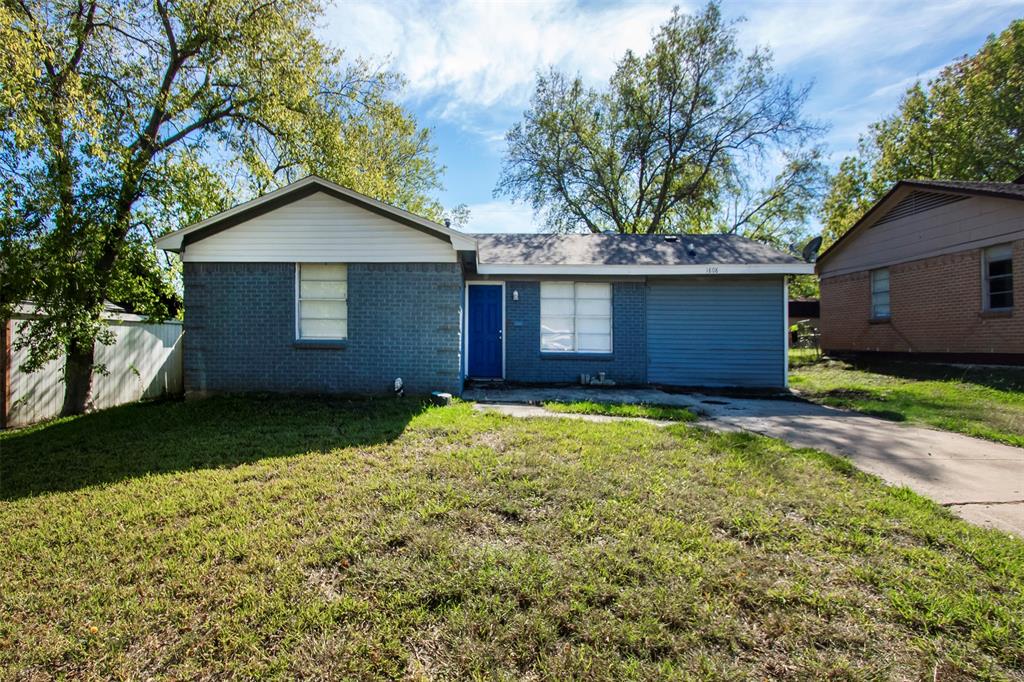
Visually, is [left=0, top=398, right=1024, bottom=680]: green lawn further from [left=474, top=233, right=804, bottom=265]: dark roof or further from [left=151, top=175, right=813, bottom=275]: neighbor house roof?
[left=474, top=233, right=804, bottom=265]: dark roof

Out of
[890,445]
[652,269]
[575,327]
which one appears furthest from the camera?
[575,327]

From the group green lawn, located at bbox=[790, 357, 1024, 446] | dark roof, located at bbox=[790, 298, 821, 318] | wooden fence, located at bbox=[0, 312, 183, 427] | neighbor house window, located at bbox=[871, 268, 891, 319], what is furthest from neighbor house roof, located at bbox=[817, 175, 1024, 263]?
wooden fence, located at bbox=[0, 312, 183, 427]

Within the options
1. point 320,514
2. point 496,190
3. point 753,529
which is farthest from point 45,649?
point 496,190

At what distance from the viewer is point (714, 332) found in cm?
1100

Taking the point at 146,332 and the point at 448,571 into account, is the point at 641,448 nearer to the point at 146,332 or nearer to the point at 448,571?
the point at 448,571

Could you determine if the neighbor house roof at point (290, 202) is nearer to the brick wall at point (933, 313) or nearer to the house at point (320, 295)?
the house at point (320, 295)

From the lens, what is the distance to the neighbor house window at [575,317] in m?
11.0

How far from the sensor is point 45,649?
2.46 metres

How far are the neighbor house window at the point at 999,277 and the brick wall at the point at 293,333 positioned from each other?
1305 centimetres

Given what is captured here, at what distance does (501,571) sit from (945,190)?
15.7 meters

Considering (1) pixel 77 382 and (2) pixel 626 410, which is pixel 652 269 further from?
(1) pixel 77 382

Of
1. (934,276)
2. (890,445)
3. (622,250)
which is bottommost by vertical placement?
(890,445)

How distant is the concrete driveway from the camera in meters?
4.10

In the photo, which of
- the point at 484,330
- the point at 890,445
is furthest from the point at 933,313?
the point at 484,330
